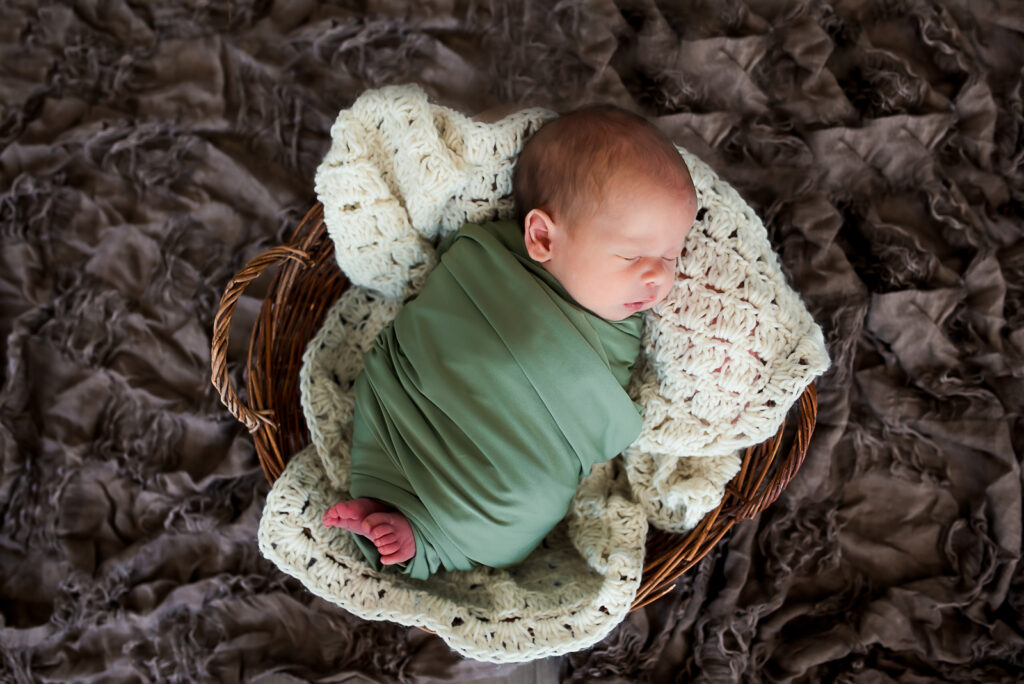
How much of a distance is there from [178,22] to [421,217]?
0.78 meters

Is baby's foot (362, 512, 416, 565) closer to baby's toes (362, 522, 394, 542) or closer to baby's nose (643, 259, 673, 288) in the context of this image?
baby's toes (362, 522, 394, 542)

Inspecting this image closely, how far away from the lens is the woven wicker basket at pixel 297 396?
50.6 inches

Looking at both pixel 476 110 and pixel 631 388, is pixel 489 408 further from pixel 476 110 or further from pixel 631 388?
pixel 476 110

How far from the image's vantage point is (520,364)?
1.20m

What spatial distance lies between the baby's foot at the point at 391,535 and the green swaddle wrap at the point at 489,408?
29mm

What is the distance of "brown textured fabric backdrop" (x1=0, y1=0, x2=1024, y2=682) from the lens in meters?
1.47

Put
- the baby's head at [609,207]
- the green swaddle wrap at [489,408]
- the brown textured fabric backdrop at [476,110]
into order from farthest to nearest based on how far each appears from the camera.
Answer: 1. the brown textured fabric backdrop at [476,110]
2. the green swaddle wrap at [489,408]
3. the baby's head at [609,207]

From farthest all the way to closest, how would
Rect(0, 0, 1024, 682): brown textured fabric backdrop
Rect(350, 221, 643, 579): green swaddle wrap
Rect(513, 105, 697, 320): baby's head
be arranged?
Rect(0, 0, 1024, 682): brown textured fabric backdrop, Rect(350, 221, 643, 579): green swaddle wrap, Rect(513, 105, 697, 320): baby's head

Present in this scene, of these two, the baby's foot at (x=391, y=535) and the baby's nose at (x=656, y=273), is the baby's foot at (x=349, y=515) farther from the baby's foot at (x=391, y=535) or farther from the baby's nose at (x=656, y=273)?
the baby's nose at (x=656, y=273)

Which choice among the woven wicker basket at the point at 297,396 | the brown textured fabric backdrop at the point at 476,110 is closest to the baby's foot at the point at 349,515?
the woven wicker basket at the point at 297,396

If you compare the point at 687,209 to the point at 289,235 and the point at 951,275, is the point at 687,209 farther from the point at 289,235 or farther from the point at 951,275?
the point at 289,235

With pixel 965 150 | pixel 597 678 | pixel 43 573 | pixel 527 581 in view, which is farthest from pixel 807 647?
pixel 43 573

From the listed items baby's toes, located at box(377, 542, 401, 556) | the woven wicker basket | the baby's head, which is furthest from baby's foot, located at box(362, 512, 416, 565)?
the baby's head

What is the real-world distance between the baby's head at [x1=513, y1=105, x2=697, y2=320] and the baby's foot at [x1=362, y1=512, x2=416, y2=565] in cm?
45
